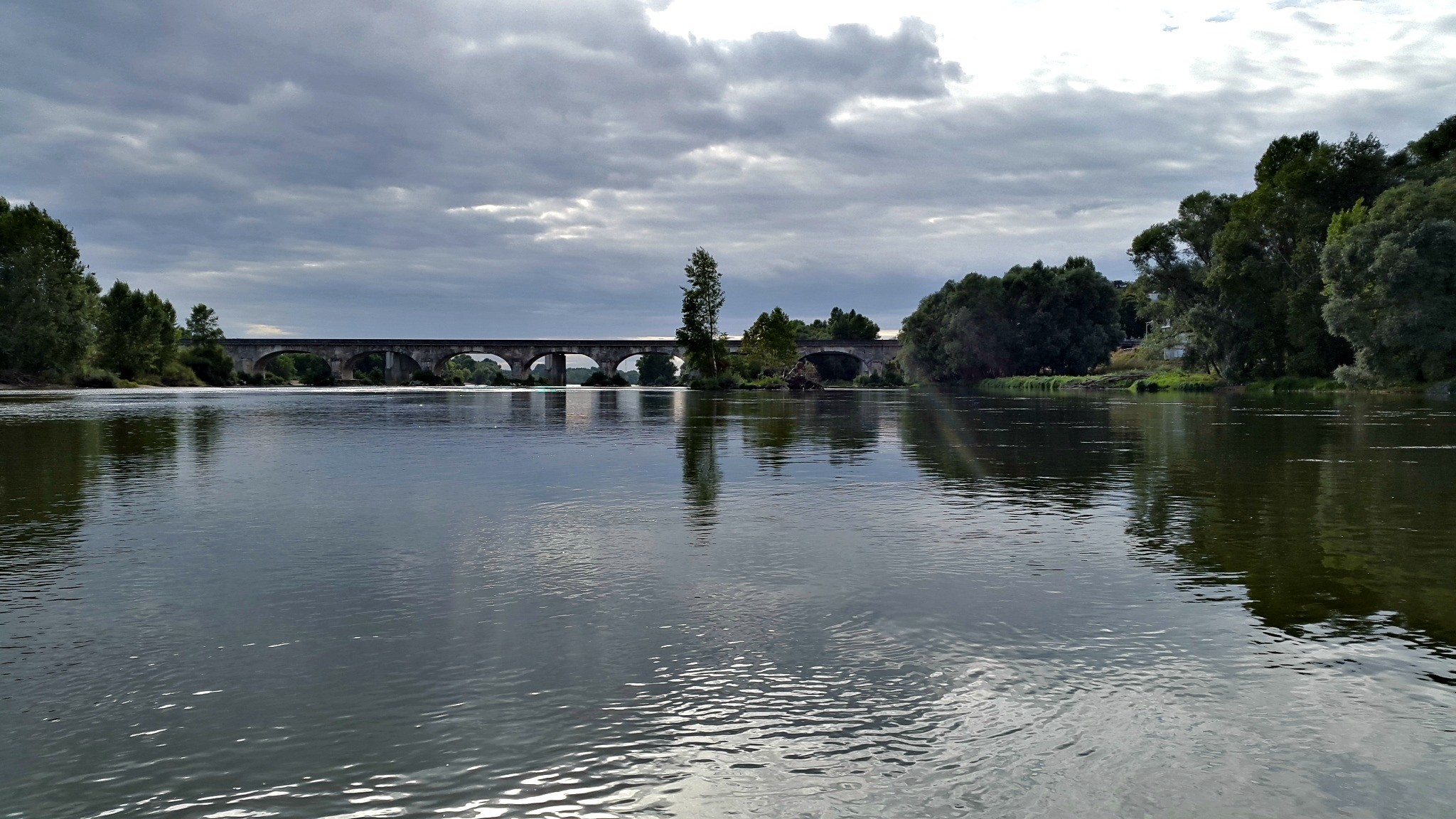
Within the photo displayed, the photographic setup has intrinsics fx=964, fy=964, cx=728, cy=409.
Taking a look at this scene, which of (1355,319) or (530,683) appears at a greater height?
(1355,319)

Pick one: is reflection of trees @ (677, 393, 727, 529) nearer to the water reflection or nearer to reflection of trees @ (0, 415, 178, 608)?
the water reflection

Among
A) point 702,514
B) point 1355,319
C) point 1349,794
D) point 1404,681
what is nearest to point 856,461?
point 702,514

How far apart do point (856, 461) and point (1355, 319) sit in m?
56.9

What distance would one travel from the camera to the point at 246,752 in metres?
5.34

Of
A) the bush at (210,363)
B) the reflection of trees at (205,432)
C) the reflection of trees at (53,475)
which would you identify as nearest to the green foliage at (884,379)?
the bush at (210,363)

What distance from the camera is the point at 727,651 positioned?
7141 mm

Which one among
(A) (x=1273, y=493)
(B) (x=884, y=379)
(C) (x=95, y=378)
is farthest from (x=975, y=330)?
(A) (x=1273, y=493)

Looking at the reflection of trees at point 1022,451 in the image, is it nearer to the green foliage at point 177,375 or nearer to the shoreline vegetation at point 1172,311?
the shoreline vegetation at point 1172,311

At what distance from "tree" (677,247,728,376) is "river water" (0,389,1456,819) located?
11029 centimetres

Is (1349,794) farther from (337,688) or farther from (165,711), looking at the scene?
(165,711)

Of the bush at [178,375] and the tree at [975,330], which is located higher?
the tree at [975,330]

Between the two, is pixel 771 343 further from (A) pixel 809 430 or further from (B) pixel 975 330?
(A) pixel 809 430

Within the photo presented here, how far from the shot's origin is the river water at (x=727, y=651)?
197 inches

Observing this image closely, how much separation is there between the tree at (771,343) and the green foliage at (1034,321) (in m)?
22.3
